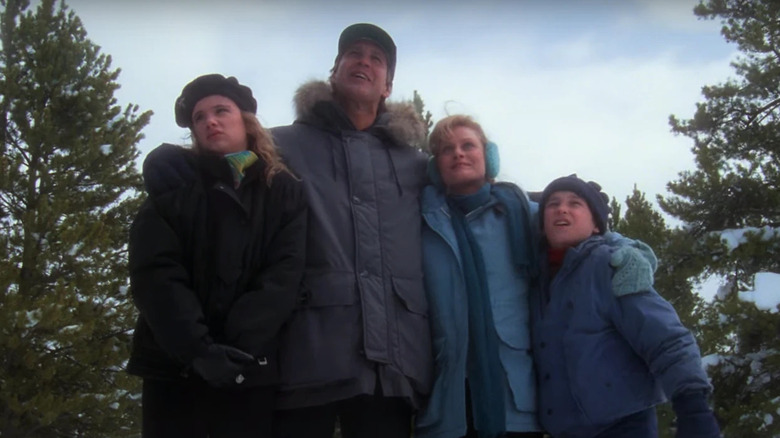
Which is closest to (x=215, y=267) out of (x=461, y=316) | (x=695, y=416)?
(x=461, y=316)

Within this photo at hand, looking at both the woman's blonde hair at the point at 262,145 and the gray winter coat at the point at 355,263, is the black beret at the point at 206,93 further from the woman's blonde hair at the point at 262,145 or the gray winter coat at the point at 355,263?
the gray winter coat at the point at 355,263

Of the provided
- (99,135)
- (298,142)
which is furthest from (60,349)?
(298,142)

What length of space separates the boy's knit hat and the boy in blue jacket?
2.4 inches

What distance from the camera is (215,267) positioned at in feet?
8.86

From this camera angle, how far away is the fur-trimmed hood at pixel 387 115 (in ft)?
10.8

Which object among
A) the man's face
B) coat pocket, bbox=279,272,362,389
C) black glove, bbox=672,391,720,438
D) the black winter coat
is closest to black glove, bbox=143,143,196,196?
the black winter coat

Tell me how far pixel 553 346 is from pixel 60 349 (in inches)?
407

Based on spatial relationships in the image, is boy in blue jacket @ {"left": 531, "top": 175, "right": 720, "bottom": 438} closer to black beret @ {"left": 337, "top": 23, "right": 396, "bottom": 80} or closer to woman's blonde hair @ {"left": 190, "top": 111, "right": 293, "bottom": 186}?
black beret @ {"left": 337, "top": 23, "right": 396, "bottom": 80}

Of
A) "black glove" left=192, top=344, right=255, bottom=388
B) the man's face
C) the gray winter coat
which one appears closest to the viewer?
"black glove" left=192, top=344, right=255, bottom=388

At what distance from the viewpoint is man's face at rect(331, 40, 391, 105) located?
130 inches

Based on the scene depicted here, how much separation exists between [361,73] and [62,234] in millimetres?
9303

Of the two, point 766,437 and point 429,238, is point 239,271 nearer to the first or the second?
point 429,238

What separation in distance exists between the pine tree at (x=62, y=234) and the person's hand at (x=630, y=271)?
31.1 feet

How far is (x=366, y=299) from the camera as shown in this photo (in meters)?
2.86
